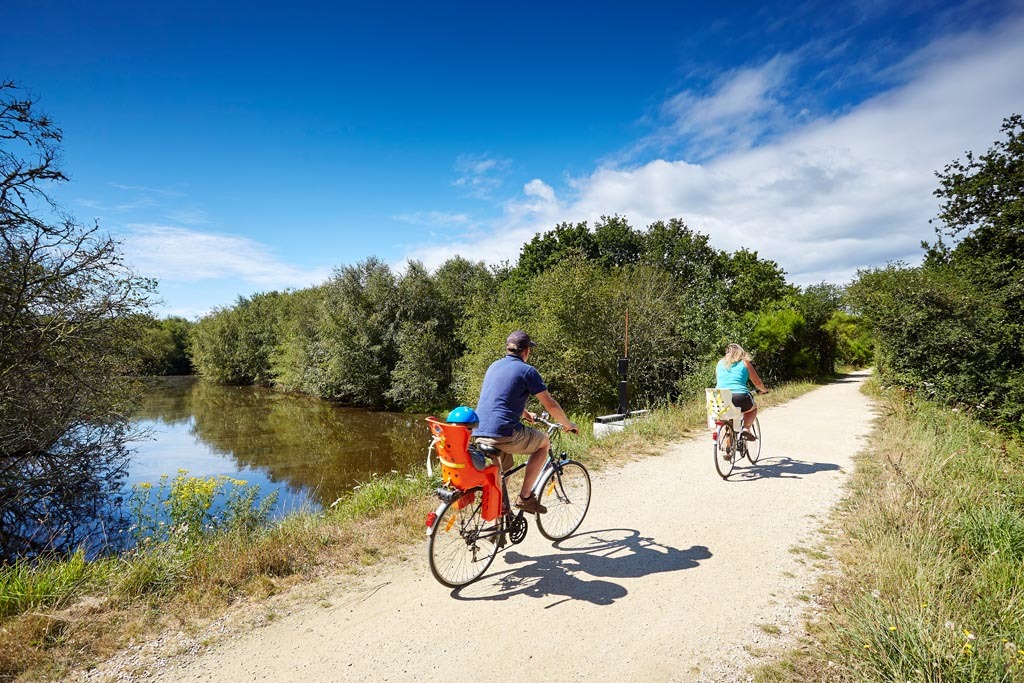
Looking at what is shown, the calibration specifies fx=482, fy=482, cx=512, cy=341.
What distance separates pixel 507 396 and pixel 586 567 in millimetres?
1729

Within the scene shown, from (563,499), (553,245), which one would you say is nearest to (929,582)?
(563,499)

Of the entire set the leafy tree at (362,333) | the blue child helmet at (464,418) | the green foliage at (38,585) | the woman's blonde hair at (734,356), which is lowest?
the green foliage at (38,585)

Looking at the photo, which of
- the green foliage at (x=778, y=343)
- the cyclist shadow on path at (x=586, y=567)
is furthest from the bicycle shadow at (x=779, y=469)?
the green foliage at (x=778, y=343)

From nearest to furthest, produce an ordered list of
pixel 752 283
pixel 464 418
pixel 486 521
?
1. pixel 464 418
2. pixel 486 521
3. pixel 752 283

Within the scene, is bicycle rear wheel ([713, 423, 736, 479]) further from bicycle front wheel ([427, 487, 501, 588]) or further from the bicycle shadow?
bicycle front wheel ([427, 487, 501, 588])

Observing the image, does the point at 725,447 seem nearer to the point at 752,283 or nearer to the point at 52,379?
the point at 52,379

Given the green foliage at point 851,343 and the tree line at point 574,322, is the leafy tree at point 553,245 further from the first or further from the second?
the green foliage at point 851,343

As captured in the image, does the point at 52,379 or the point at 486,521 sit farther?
the point at 52,379

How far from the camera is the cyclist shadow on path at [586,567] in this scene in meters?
3.81

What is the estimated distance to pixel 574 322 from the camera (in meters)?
21.3

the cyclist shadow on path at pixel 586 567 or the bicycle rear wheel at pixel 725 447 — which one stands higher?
the bicycle rear wheel at pixel 725 447

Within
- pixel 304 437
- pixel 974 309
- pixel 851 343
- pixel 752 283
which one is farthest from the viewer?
pixel 851 343

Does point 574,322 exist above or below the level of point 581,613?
above

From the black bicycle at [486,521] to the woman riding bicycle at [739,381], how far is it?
3.18 metres
